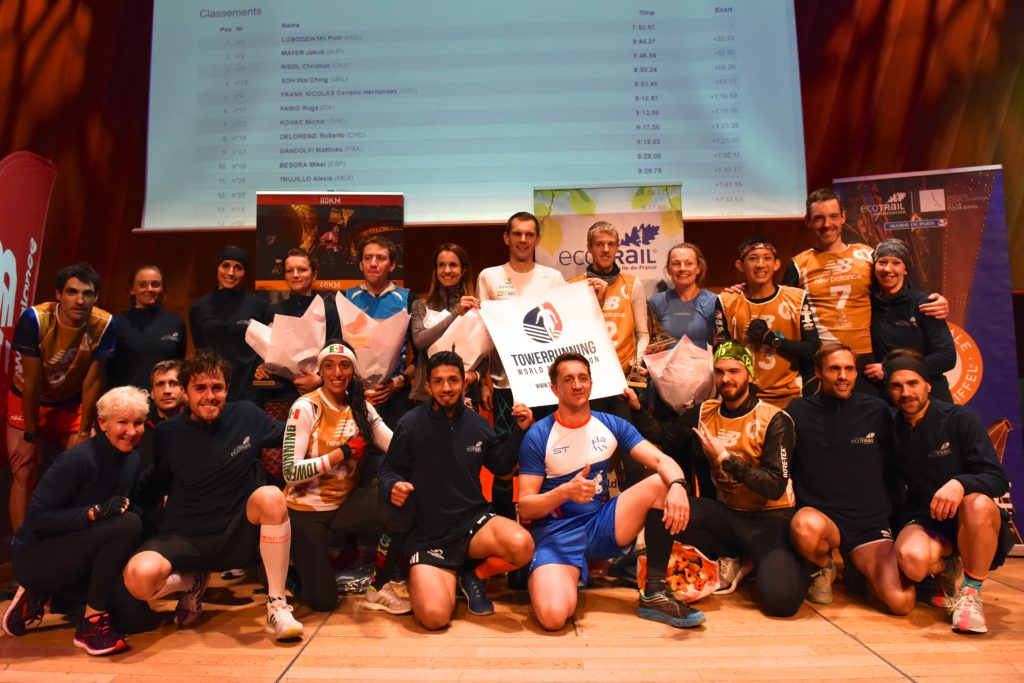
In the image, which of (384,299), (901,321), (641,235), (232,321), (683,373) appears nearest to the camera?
(683,373)

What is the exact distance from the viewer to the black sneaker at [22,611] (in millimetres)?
2881

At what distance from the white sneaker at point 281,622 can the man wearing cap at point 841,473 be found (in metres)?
2.24

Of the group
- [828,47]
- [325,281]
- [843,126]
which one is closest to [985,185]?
[843,126]

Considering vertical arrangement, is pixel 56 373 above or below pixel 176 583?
above

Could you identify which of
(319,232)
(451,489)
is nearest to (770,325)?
(451,489)

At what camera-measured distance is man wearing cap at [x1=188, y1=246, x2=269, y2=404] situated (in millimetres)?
4039

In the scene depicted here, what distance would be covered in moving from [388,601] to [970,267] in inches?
162

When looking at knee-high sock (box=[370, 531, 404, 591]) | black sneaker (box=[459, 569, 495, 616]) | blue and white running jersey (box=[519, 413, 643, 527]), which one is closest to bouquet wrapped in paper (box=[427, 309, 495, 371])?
blue and white running jersey (box=[519, 413, 643, 527])

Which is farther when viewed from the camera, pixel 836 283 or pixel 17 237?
pixel 836 283

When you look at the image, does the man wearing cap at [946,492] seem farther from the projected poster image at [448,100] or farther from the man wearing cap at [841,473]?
the projected poster image at [448,100]

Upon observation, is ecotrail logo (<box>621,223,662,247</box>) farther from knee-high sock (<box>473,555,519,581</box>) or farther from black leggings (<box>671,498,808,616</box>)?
knee-high sock (<box>473,555,519,581</box>)

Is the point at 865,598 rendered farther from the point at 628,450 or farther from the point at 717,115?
the point at 717,115

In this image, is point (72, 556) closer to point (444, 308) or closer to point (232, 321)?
point (232, 321)

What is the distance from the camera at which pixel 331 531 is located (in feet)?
10.9
